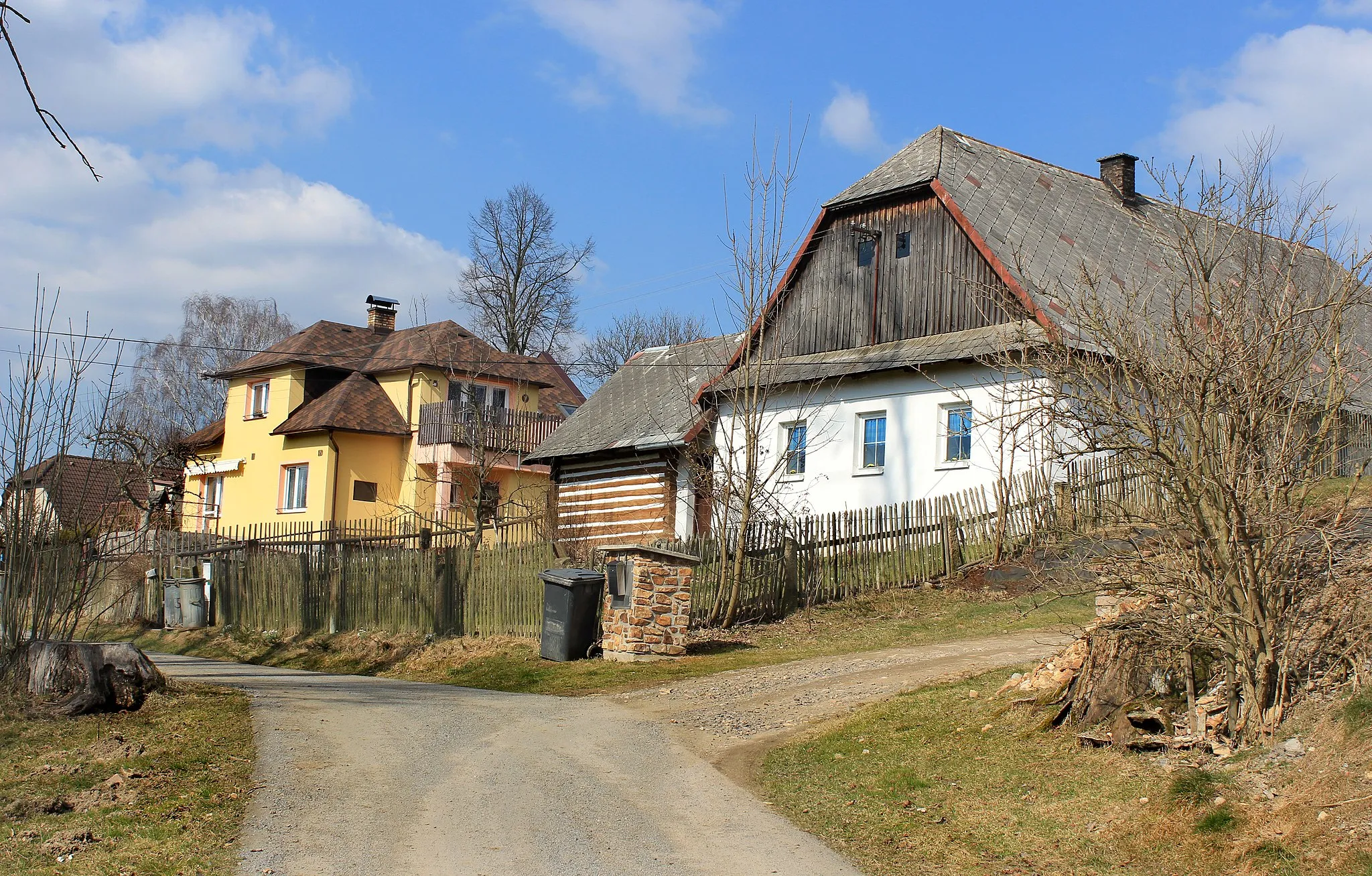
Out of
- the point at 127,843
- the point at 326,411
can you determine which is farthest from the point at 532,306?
the point at 127,843

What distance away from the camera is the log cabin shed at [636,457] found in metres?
27.3

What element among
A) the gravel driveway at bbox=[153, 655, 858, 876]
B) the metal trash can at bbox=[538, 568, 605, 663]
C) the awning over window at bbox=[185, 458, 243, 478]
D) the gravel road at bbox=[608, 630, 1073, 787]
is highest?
the awning over window at bbox=[185, 458, 243, 478]

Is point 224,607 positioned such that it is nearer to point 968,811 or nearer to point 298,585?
point 298,585

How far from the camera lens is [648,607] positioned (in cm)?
1616

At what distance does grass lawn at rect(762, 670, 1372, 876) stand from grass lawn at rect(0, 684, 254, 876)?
3571 mm

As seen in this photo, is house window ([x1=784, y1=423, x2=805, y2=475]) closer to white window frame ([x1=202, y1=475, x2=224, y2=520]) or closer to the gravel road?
the gravel road

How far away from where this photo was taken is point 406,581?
21375mm

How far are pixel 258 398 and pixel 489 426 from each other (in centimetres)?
1000

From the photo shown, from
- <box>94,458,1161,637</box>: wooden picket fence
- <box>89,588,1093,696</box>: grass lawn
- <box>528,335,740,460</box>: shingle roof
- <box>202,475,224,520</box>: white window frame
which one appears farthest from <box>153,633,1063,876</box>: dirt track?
<box>202,475,224,520</box>: white window frame

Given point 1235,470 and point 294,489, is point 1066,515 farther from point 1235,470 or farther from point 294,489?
point 294,489

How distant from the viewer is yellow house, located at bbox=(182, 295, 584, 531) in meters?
38.1

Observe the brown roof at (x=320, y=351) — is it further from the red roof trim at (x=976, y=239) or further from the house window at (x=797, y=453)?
the red roof trim at (x=976, y=239)

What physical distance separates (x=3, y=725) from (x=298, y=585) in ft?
46.7

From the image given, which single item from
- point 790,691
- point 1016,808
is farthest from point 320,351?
point 1016,808
